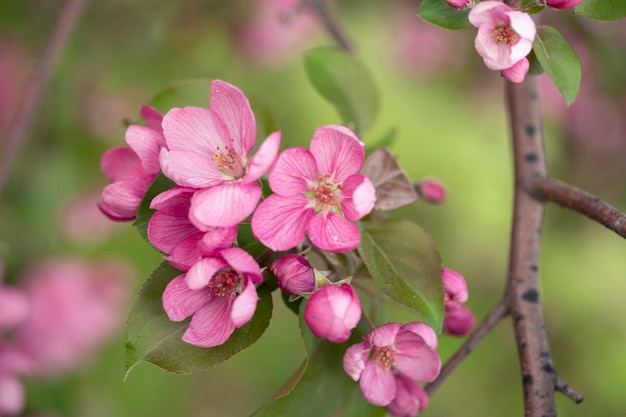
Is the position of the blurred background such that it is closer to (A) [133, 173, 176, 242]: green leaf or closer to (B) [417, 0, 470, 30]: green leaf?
(A) [133, 173, 176, 242]: green leaf

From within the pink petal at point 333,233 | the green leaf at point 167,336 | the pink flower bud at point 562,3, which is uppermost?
the pink flower bud at point 562,3


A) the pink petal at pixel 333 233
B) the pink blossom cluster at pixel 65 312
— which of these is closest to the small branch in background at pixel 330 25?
the pink petal at pixel 333 233

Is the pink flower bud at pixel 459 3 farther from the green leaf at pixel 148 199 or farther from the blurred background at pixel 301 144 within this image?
the blurred background at pixel 301 144

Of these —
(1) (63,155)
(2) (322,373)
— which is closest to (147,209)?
(2) (322,373)

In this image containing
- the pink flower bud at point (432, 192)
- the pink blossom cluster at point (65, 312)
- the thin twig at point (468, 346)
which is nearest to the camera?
the thin twig at point (468, 346)

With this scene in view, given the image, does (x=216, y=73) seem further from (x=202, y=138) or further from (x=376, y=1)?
(x=202, y=138)

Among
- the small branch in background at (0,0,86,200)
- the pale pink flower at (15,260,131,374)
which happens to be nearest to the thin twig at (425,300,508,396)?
the small branch in background at (0,0,86,200)
